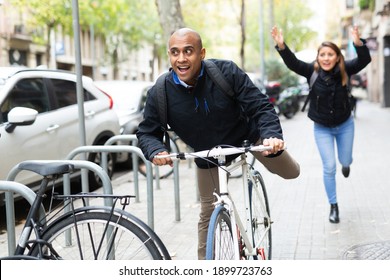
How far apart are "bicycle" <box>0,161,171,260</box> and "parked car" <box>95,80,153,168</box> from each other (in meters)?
7.17

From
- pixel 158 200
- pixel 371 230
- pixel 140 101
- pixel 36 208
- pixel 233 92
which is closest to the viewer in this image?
pixel 36 208

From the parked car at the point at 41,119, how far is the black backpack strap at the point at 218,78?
2795mm

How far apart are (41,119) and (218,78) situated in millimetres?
4060

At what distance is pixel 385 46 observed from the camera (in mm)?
26031

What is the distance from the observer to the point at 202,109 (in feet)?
12.0

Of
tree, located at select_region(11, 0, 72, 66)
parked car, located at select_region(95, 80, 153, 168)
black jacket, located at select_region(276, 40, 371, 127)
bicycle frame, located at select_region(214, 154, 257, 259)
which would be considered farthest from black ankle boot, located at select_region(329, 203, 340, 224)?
tree, located at select_region(11, 0, 72, 66)

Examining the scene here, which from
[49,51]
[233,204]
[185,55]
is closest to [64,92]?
[185,55]

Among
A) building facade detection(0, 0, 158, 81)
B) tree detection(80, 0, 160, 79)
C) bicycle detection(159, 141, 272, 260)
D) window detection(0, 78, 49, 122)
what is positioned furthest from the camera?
tree detection(80, 0, 160, 79)

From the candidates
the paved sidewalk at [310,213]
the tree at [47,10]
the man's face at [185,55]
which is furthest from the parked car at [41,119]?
the tree at [47,10]

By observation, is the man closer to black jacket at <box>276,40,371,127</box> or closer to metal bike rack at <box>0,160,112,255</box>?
metal bike rack at <box>0,160,112,255</box>

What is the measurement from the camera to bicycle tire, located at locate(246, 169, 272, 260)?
3.88 meters
